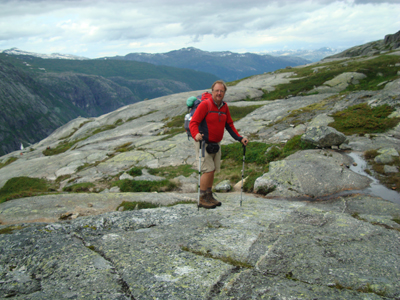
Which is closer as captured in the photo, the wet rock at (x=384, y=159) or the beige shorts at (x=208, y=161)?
the beige shorts at (x=208, y=161)

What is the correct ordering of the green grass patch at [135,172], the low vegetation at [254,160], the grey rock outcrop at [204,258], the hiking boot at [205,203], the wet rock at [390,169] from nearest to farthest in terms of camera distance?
the grey rock outcrop at [204,258], the hiking boot at [205,203], the wet rock at [390,169], the low vegetation at [254,160], the green grass patch at [135,172]

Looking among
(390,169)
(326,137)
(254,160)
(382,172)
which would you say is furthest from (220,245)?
(254,160)

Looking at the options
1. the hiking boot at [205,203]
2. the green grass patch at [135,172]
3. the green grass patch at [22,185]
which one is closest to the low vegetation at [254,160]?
the hiking boot at [205,203]

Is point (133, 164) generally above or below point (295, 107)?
below

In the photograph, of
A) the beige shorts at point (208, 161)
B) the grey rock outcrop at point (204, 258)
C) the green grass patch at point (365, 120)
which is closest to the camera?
the grey rock outcrop at point (204, 258)

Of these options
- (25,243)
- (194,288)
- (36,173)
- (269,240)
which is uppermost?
(25,243)

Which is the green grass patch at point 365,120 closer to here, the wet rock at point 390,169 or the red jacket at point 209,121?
the wet rock at point 390,169

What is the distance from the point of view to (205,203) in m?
9.91

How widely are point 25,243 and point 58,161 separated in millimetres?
26913

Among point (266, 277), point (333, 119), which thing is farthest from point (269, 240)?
point (333, 119)

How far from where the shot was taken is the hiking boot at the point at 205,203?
9.82 m

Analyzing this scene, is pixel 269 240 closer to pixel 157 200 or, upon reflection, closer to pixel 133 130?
pixel 157 200

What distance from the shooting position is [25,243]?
20.5 ft

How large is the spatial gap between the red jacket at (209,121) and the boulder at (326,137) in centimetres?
989
